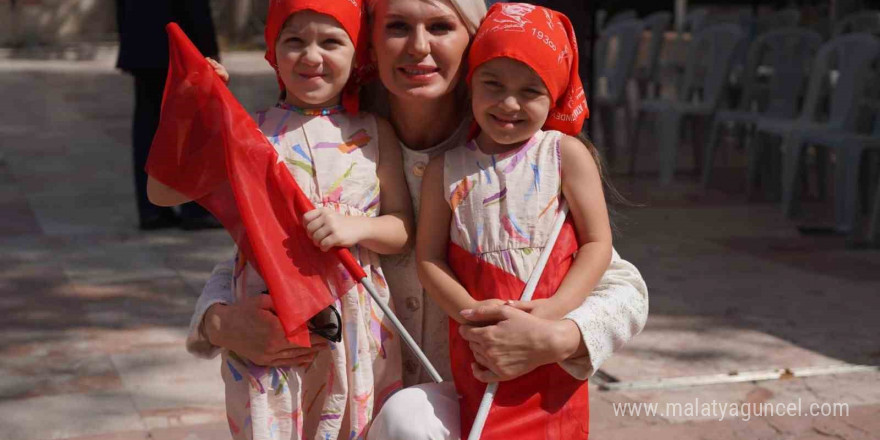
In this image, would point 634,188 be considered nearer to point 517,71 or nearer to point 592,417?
point 592,417

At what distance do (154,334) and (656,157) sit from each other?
6.46 meters

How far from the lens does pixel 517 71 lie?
2287mm

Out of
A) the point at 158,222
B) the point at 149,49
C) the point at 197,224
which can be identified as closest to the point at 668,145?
the point at 197,224

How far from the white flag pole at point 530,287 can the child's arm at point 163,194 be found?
0.73m

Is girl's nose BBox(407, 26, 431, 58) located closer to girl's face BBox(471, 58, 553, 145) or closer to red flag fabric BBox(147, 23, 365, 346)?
girl's face BBox(471, 58, 553, 145)

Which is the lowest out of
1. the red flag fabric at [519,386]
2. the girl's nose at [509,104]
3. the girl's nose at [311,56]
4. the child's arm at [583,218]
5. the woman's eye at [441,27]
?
the red flag fabric at [519,386]

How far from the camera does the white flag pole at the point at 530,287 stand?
7.38ft

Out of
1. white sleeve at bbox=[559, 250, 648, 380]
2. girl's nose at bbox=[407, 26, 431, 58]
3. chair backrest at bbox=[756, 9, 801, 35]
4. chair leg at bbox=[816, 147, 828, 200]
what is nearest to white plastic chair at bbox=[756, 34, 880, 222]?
chair leg at bbox=[816, 147, 828, 200]

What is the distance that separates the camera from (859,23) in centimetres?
908

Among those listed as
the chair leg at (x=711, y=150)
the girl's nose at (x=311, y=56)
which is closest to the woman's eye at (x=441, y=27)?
the girl's nose at (x=311, y=56)

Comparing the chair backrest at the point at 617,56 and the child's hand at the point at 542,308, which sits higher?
the child's hand at the point at 542,308

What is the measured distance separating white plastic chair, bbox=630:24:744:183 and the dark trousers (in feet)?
12.5

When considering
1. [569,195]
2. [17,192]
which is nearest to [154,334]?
[569,195]

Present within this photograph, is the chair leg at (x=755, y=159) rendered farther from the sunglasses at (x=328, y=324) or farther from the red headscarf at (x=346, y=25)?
the sunglasses at (x=328, y=324)
